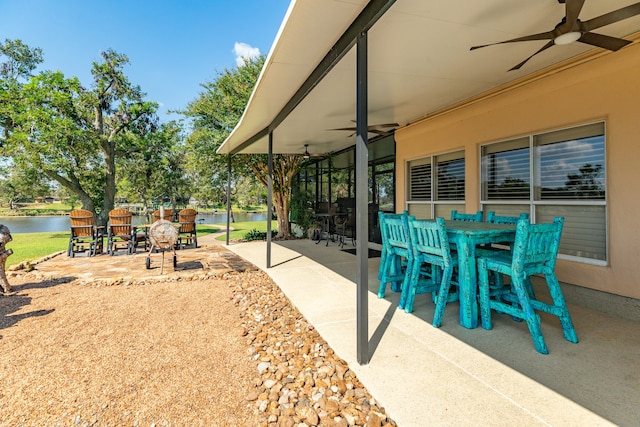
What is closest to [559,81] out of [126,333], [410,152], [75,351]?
[410,152]

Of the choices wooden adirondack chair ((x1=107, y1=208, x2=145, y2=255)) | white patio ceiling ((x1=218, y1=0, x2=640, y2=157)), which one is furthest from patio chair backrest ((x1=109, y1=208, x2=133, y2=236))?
white patio ceiling ((x1=218, y1=0, x2=640, y2=157))

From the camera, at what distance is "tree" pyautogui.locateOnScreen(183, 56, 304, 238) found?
9.27m

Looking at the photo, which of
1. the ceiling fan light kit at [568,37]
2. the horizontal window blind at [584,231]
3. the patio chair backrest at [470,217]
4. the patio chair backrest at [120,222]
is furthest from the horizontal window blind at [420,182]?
the patio chair backrest at [120,222]

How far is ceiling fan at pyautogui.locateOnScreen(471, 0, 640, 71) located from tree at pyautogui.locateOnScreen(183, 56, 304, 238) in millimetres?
8043

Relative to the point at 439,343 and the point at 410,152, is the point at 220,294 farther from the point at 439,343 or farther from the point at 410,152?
the point at 410,152

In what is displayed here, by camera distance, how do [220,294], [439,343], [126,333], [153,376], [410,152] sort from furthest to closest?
[410,152] < [220,294] < [126,333] < [439,343] < [153,376]

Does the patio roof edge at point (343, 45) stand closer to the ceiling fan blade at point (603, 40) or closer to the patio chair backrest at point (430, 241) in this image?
the ceiling fan blade at point (603, 40)

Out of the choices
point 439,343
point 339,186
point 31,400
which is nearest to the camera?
point 31,400

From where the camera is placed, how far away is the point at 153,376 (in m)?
2.24

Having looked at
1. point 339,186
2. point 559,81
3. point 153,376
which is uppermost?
point 559,81

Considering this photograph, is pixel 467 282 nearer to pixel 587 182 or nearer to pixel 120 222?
pixel 587 182

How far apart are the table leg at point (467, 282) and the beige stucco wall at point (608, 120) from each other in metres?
1.64

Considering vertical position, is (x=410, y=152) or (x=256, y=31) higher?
(x=256, y=31)

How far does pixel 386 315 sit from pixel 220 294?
2.36 metres
